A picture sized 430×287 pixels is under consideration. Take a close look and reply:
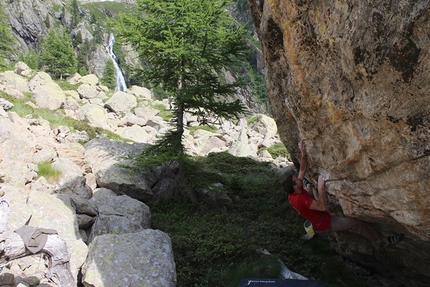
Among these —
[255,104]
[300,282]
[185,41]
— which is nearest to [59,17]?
[255,104]

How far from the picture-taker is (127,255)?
21.1 ft

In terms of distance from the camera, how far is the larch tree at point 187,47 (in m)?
10.6

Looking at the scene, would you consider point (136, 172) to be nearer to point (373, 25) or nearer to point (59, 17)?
point (373, 25)

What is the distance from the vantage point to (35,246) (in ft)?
15.5

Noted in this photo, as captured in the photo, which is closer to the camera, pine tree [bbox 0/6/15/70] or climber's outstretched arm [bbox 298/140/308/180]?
climber's outstretched arm [bbox 298/140/308/180]

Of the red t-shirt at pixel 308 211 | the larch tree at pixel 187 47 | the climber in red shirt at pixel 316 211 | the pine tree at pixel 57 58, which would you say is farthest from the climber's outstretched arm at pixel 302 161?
the pine tree at pixel 57 58

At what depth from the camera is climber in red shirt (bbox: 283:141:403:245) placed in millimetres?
5270

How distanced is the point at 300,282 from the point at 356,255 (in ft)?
8.34

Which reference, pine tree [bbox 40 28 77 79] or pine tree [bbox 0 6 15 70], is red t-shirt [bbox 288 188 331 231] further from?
pine tree [bbox 40 28 77 79]

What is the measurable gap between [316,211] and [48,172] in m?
8.39

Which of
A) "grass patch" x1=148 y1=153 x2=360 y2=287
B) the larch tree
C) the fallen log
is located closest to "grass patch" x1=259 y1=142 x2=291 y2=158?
"grass patch" x1=148 y1=153 x2=360 y2=287

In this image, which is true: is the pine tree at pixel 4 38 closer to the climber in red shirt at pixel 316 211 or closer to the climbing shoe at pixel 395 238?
the climber in red shirt at pixel 316 211

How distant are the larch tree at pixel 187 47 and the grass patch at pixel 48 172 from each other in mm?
3353

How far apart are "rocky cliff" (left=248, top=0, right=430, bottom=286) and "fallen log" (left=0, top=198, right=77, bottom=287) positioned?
418 cm
